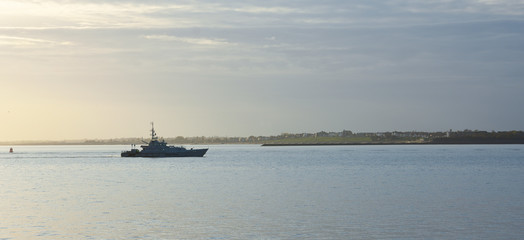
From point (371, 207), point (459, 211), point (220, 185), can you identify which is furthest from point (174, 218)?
point (220, 185)

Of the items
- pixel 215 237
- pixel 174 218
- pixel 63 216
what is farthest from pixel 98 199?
pixel 215 237

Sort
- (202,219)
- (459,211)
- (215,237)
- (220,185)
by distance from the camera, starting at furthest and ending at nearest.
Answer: (220,185) → (459,211) → (202,219) → (215,237)

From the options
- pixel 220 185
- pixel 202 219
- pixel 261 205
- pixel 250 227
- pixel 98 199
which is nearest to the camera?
pixel 250 227

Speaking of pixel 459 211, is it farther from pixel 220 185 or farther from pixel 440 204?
pixel 220 185

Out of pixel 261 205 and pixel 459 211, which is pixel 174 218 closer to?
pixel 261 205

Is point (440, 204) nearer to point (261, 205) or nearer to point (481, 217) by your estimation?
point (481, 217)

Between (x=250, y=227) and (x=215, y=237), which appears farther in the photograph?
(x=250, y=227)

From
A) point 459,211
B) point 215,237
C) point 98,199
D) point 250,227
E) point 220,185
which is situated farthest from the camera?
point 220,185

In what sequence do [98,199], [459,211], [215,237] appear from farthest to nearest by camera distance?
1. [98,199]
2. [459,211]
3. [215,237]

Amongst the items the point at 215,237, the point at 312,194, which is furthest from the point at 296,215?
the point at 312,194

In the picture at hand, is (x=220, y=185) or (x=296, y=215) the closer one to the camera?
(x=296, y=215)

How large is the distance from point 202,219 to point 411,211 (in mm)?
16345

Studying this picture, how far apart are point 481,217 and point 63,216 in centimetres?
3076

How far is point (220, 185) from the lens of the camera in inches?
3263
